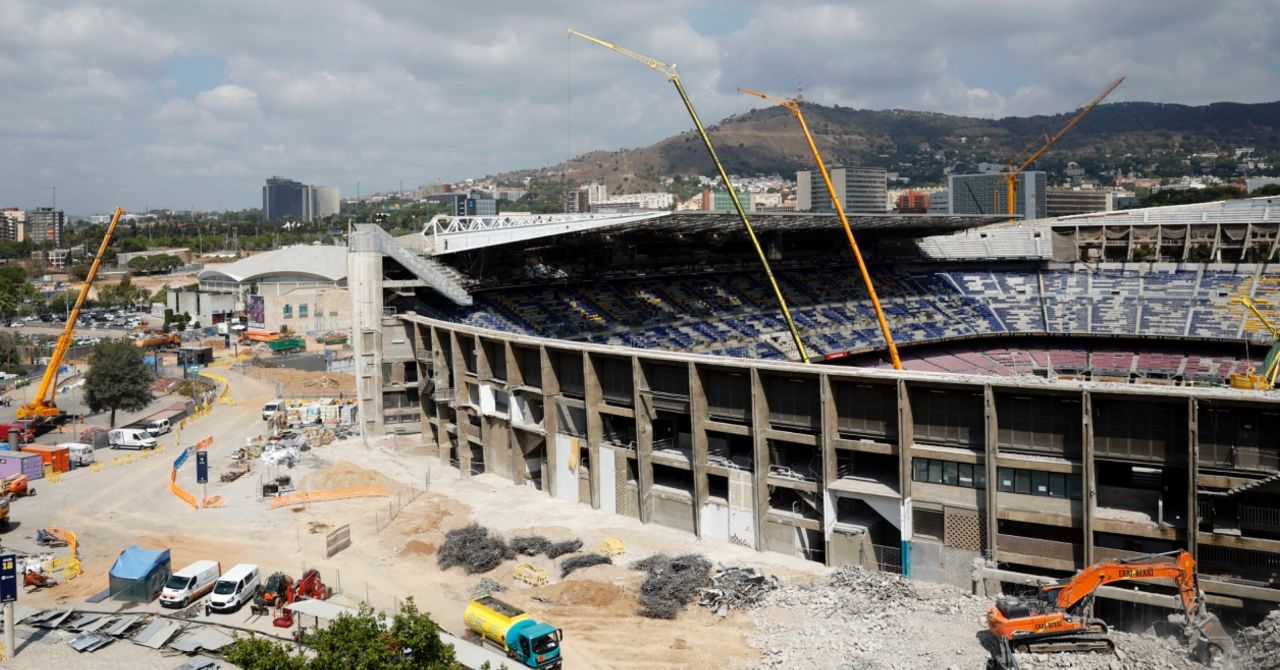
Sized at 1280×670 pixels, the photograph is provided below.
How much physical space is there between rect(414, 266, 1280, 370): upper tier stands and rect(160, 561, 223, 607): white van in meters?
26.5

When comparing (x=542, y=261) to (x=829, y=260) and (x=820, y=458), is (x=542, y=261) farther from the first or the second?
(x=820, y=458)

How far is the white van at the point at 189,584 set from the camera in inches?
1284

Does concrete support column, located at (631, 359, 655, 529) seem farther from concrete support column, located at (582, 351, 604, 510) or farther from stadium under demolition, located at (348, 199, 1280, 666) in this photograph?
concrete support column, located at (582, 351, 604, 510)

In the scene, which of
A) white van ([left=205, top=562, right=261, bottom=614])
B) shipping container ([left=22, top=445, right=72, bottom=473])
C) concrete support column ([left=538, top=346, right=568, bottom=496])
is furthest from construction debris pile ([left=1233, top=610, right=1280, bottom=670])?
shipping container ([left=22, top=445, right=72, bottom=473])

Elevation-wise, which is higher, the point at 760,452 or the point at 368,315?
the point at 368,315

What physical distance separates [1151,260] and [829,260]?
27.9 m

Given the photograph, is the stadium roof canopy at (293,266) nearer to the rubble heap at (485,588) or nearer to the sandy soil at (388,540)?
the sandy soil at (388,540)

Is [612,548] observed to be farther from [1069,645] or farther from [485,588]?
[1069,645]

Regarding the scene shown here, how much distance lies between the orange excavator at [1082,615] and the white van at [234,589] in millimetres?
24835

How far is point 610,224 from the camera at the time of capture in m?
52.7

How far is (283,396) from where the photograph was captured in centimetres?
8006

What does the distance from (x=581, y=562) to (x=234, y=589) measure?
12.3 m

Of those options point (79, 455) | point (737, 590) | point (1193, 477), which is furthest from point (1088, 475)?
point (79, 455)

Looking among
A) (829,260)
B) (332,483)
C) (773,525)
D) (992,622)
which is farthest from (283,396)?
(992,622)
